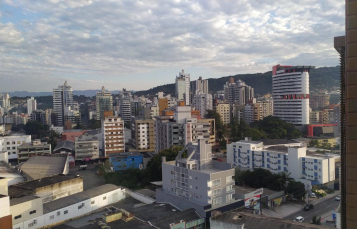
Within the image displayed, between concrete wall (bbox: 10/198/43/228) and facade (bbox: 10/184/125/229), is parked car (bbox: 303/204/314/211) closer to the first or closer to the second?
facade (bbox: 10/184/125/229)

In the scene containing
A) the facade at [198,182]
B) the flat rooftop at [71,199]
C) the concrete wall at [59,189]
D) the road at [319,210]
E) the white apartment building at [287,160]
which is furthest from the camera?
the white apartment building at [287,160]

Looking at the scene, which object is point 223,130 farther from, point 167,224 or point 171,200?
point 167,224

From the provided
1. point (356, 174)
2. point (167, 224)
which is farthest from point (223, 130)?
point (356, 174)

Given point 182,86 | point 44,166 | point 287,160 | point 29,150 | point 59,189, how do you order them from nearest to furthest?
1. point 59,189
2. point 287,160
3. point 44,166
4. point 29,150
5. point 182,86

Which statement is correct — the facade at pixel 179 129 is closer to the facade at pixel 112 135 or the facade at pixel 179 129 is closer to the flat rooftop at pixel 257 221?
the facade at pixel 112 135

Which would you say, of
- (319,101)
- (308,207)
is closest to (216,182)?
(308,207)

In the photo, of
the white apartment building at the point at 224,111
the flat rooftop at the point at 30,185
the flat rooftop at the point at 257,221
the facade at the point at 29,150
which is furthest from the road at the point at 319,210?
the white apartment building at the point at 224,111

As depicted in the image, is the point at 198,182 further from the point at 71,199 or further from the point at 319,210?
the point at 319,210
